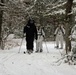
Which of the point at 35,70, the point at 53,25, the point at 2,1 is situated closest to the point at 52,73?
the point at 35,70

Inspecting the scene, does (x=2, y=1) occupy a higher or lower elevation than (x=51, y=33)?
higher

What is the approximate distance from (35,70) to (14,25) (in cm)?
1826

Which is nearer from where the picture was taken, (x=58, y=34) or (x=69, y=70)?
(x=69, y=70)

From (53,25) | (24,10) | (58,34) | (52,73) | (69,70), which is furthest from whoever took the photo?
(53,25)

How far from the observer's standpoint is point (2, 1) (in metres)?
20.5

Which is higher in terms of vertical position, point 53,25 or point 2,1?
point 2,1

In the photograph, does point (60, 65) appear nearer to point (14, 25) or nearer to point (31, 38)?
point (31, 38)

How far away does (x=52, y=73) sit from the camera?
30.5ft

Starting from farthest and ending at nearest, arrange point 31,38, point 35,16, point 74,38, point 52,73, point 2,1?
point 35,16
point 2,1
point 31,38
point 74,38
point 52,73

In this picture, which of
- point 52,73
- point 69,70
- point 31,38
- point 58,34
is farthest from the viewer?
point 58,34

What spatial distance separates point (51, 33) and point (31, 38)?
69.0 feet

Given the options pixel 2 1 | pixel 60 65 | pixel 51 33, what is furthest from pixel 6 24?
pixel 60 65

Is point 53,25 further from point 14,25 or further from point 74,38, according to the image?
point 74,38

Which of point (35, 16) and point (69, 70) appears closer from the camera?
point (69, 70)
